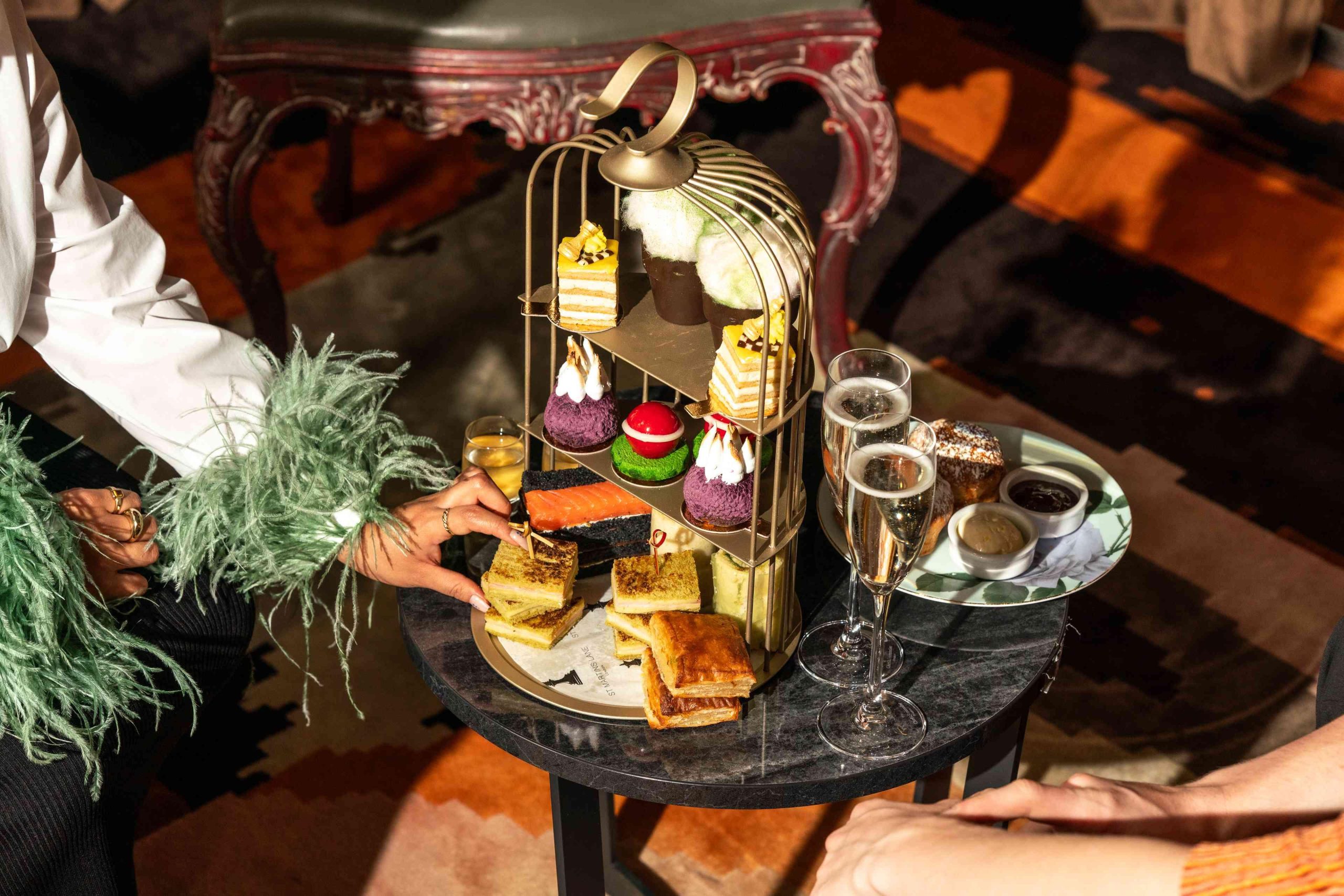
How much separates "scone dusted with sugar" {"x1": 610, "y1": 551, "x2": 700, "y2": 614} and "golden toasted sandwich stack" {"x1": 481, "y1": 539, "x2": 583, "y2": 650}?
52mm

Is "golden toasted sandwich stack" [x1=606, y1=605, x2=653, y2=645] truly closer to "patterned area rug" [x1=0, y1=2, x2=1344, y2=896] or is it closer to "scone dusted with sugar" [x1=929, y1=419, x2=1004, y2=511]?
"scone dusted with sugar" [x1=929, y1=419, x2=1004, y2=511]

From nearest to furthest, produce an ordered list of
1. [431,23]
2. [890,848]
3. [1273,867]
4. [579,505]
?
[1273,867], [890,848], [579,505], [431,23]

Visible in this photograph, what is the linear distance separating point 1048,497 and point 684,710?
54cm

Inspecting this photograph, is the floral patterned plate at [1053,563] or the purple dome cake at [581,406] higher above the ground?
the purple dome cake at [581,406]

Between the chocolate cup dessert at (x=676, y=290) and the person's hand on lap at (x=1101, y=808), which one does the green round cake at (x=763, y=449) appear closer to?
the chocolate cup dessert at (x=676, y=290)

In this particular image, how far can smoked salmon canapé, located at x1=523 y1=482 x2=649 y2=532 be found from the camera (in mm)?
1562

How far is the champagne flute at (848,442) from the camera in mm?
1344

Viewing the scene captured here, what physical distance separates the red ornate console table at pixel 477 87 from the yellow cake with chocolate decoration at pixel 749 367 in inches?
42.3

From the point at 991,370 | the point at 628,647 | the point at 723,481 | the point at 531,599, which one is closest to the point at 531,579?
the point at 531,599

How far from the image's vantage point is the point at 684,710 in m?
1.36

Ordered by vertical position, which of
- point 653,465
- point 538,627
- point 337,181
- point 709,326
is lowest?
point 337,181

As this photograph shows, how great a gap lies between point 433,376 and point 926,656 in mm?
1524

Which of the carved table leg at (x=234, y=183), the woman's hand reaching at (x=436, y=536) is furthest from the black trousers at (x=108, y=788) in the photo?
the carved table leg at (x=234, y=183)

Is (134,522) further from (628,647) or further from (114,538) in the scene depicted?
(628,647)
